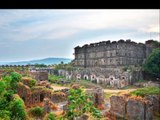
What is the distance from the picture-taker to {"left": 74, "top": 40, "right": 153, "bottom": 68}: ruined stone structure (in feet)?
136

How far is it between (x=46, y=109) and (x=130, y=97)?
4786 mm

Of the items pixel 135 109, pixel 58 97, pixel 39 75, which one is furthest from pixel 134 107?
pixel 39 75

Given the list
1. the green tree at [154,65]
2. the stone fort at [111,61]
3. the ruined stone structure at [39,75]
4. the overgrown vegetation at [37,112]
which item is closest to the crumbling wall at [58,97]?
the overgrown vegetation at [37,112]

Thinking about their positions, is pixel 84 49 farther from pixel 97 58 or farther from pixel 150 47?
pixel 150 47

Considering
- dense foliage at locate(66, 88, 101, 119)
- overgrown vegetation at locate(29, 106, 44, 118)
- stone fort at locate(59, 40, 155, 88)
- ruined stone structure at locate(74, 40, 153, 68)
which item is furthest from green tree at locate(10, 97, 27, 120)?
ruined stone structure at locate(74, 40, 153, 68)

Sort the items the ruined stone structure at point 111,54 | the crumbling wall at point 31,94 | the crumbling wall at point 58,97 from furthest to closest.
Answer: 1. the ruined stone structure at point 111,54
2. the crumbling wall at point 58,97
3. the crumbling wall at point 31,94

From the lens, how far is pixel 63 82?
29.1 metres

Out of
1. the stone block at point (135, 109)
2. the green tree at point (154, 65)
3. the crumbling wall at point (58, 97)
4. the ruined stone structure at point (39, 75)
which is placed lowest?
the stone block at point (135, 109)

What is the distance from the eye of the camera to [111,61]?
1656 inches

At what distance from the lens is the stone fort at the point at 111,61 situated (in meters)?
34.2

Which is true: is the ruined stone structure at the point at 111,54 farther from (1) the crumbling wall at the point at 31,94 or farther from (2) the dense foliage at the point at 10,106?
(2) the dense foliage at the point at 10,106

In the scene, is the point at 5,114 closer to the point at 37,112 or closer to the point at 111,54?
the point at 37,112
